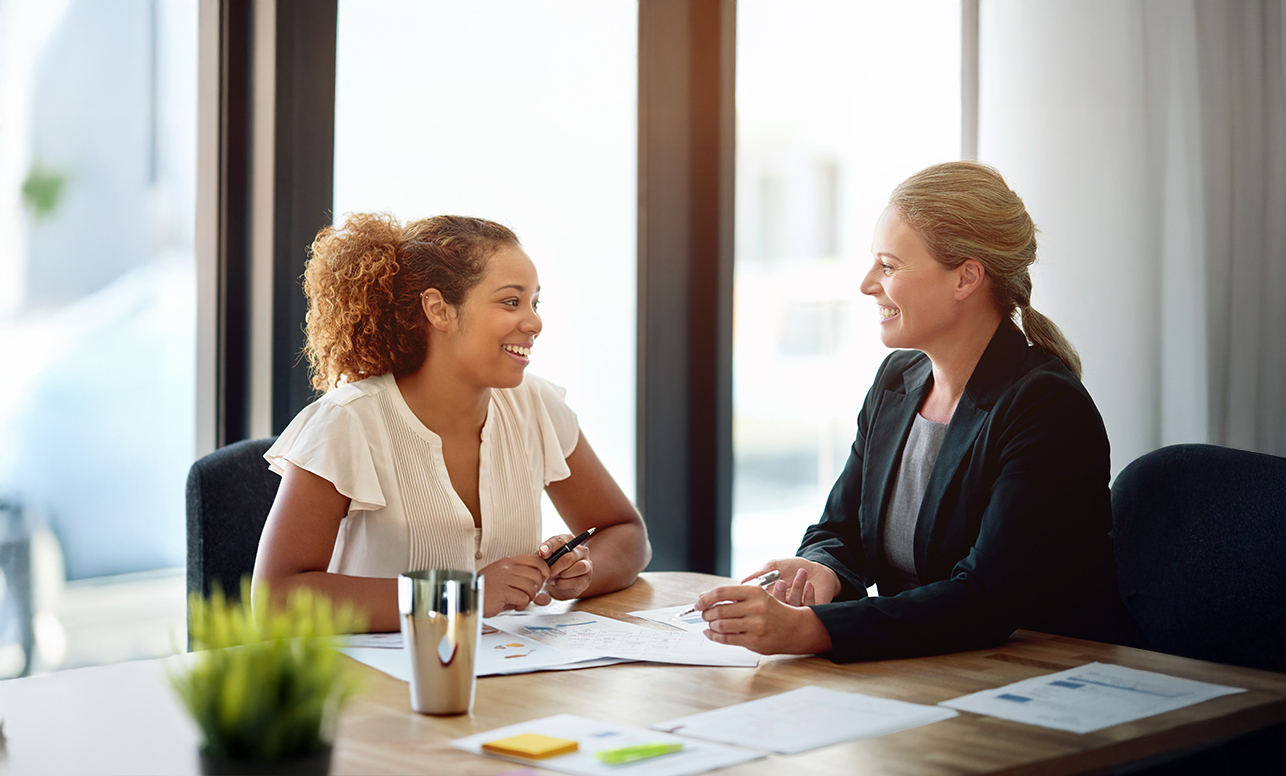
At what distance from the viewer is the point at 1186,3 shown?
7.90 feet

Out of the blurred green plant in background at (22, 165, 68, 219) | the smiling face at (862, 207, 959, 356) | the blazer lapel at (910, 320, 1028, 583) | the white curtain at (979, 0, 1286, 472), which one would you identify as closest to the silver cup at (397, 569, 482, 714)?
the blazer lapel at (910, 320, 1028, 583)

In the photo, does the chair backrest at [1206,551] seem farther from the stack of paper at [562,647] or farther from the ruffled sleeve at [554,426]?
the ruffled sleeve at [554,426]

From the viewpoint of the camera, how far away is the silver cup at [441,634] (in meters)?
1.08

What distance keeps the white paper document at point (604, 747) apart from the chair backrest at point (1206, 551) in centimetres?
114

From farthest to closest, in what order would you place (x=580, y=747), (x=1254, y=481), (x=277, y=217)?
(x=277, y=217)
(x=1254, y=481)
(x=580, y=747)

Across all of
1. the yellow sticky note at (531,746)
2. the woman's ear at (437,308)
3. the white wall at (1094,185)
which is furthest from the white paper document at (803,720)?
the white wall at (1094,185)

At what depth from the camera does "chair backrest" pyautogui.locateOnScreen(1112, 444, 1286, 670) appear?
5.63 feet

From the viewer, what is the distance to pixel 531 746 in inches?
39.6

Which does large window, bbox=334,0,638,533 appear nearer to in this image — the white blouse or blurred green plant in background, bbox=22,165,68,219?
blurred green plant in background, bbox=22,165,68,219

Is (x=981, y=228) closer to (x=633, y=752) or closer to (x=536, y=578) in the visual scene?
(x=536, y=578)

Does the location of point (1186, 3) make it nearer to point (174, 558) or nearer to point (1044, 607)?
point (1044, 607)

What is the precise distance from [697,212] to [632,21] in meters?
0.54

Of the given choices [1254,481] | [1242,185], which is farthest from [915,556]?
[1242,185]

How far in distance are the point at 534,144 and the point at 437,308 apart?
97 cm
